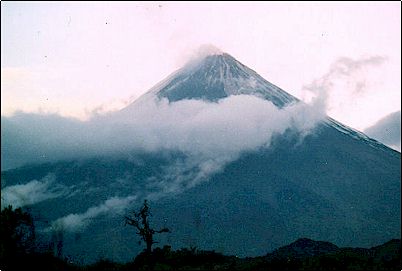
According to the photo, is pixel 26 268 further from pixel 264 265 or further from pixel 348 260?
pixel 348 260

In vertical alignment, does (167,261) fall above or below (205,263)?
above

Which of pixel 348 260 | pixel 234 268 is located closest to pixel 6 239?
pixel 234 268

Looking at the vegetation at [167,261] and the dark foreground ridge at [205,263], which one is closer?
the dark foreground ridge at [205,263]

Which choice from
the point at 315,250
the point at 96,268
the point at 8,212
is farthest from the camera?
the point at 315,250

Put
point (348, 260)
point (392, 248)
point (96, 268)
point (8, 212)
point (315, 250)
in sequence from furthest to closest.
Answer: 1. point (315, 250)
2. point (392, 248)
3. point (96, 268)
4. point (8, 212)
5. point (348, 260)

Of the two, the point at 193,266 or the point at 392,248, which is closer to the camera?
the point at 193,266

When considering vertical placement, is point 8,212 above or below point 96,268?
above

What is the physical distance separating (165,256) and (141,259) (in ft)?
8.91

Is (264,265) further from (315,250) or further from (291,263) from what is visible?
(315,250)

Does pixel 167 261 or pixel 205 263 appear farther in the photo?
pixel 167 261

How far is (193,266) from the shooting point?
156 ft

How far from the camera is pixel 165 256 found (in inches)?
2072

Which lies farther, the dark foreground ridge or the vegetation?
the vegetation

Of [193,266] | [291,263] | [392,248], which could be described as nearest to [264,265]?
[291,263]
